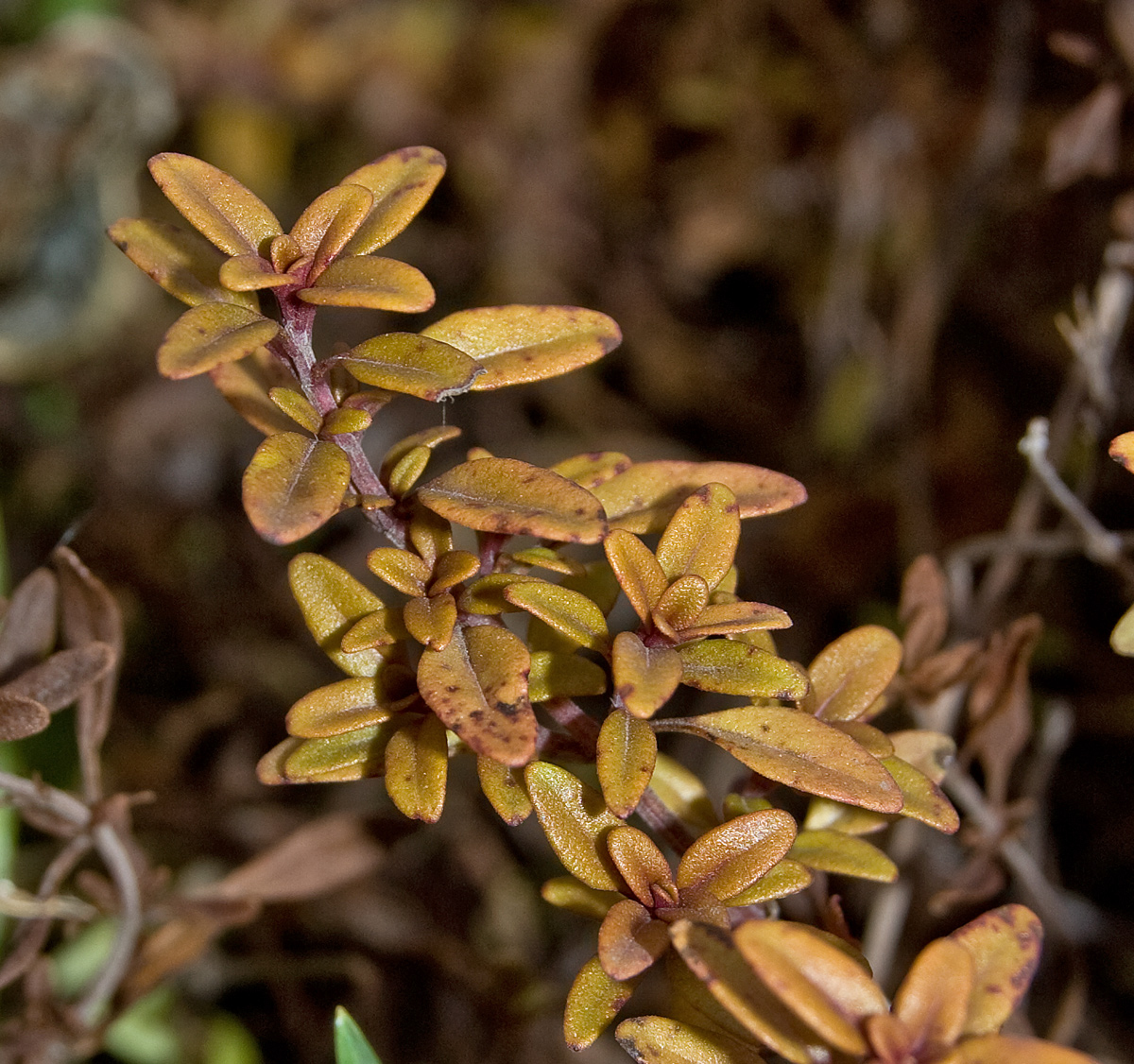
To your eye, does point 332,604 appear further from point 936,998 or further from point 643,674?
point 936,998

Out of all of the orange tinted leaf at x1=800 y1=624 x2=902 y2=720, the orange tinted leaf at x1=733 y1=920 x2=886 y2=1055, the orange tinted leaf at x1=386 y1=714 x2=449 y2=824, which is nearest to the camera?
the orange tinted leaf at x1=733 y1=920 x2=886 y2=1055

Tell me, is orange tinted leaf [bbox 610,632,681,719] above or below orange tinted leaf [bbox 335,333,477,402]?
below

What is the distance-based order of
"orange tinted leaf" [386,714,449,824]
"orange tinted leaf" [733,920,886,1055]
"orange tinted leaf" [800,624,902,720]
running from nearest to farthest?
"orange tinted leaf" [733,920,886,1055], "orange tinted leaf" [386,714,449,824], "orange tinted leaf" [800,624,902,720]

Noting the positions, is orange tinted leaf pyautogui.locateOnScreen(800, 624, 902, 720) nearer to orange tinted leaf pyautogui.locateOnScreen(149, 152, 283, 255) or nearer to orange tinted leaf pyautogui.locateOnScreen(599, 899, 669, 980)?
orange tinted leaf pyautogui.locateOnScreen(599, 899, 669, 980)

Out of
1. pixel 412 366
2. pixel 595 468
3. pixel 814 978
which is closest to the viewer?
pixel 814 978

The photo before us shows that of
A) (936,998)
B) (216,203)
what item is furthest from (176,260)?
(936,998)

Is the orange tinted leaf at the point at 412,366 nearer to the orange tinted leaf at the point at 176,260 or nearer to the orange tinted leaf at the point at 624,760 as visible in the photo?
the orange tinted leaf at the point at 176,260

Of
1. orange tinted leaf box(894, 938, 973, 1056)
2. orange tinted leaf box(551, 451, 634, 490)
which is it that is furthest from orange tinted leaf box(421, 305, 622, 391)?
orange tinted leaf box(894, 938, 973, 1056)

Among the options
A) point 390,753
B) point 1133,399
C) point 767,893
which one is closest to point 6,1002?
point 390,753
